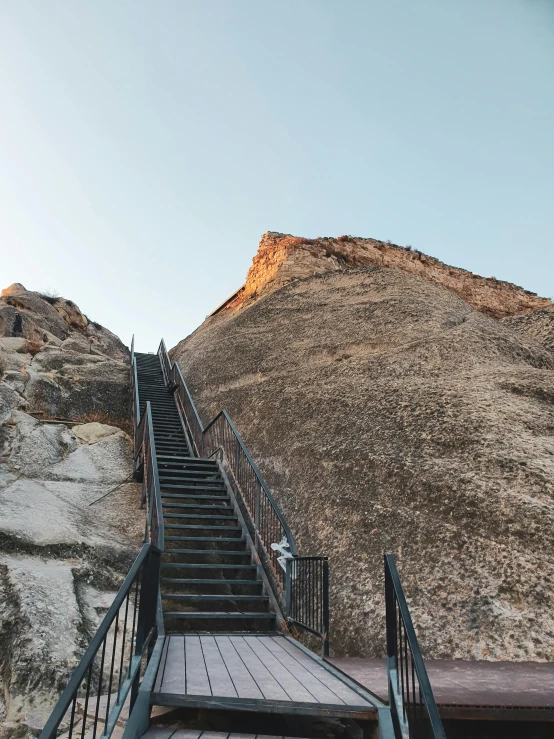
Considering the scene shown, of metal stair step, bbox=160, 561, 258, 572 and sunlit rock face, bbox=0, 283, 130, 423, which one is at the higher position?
sunlit rock face, bbox=0, 283, 130, 423

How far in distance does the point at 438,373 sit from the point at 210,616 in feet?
20.1

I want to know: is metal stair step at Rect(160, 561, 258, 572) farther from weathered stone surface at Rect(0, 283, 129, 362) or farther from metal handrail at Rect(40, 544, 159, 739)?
weathered stone surface at Rect(0, 283, 129, 362)

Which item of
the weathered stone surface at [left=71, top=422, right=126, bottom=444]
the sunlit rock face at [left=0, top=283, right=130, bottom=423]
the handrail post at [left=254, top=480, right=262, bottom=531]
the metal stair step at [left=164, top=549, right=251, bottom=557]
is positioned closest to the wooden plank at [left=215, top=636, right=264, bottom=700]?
the metal stair step at [left=164, top=549, right=251, bottom=557]

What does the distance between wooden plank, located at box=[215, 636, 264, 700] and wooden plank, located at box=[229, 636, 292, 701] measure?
0.11ft

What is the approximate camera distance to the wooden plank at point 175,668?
3733mm

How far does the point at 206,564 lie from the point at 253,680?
3.25 metres

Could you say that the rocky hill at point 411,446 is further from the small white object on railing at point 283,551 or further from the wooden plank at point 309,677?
the wooden plank at point 309,677

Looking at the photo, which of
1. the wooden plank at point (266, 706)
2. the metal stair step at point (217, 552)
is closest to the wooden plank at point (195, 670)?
the wooden plank at point (266, 706)

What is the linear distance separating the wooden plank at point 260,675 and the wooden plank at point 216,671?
0.20 m

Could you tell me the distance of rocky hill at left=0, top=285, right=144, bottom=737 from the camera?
519 cm

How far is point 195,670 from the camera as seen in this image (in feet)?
14.0

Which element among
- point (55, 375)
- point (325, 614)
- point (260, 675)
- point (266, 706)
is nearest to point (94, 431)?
point (55, 375)

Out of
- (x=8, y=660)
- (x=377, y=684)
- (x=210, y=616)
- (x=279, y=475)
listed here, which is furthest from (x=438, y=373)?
(x=8, y=660)

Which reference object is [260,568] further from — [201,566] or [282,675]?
[282,675]
